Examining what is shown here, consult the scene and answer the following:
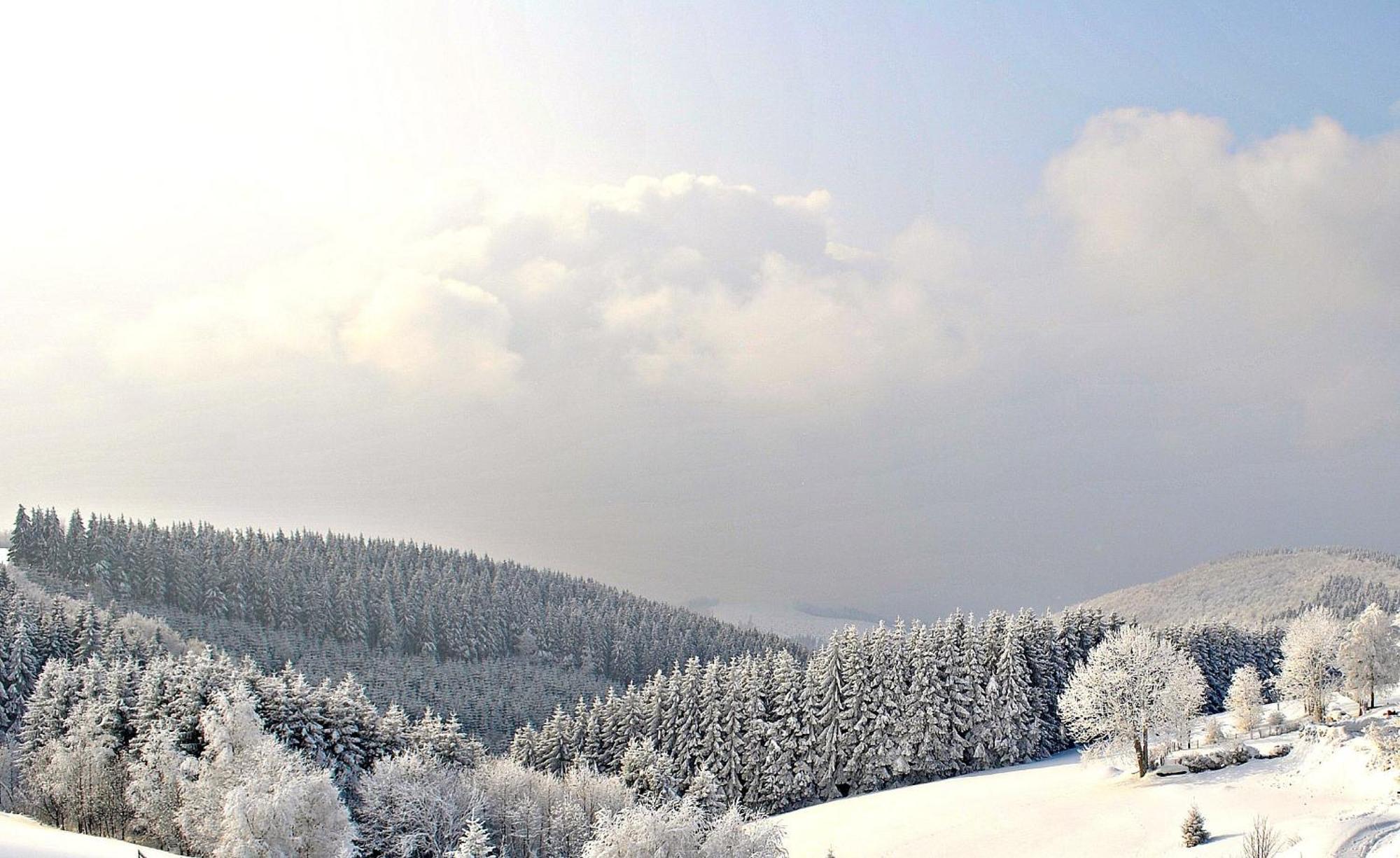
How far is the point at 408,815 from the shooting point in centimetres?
5366

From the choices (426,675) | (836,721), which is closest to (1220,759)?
(836,721)

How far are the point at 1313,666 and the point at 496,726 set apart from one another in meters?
102

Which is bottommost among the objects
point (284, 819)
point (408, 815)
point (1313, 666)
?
point (408, 815)

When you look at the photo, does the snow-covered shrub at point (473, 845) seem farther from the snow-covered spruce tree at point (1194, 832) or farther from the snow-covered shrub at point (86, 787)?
the snow-covered spruce tree at point (1194, 832)

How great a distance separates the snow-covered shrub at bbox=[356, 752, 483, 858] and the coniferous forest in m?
0.14

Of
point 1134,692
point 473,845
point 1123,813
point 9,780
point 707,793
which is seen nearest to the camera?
point 473,845

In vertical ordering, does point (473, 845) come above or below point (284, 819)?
above

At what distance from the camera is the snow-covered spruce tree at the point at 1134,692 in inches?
2640

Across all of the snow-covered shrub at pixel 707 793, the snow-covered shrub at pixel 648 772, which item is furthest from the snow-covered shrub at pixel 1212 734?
the snow-covered shrub at pixel 648 772

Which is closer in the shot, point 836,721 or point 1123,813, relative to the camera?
point 1123,813

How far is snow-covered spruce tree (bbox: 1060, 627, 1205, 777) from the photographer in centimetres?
6706

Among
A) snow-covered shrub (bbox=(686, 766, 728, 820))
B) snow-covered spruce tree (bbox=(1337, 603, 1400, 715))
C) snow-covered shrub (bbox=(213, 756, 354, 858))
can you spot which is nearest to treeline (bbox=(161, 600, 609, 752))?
snow-covered shrub (bbox=(686, 766, 728, 820))

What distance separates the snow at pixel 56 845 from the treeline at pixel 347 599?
4481 inches

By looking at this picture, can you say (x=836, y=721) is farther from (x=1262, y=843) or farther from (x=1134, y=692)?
(x=1262, y=843)
